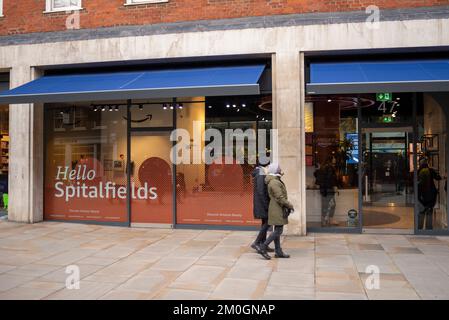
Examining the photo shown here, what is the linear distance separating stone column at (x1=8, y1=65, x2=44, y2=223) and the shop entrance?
27.1 ft

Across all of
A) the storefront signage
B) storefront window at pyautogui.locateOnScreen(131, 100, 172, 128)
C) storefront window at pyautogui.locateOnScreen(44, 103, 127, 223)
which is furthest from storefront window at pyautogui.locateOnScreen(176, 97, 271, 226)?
storefront window at pyautogui.locateOnScreen(44, 103, 127, 223)

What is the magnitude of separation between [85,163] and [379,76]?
7588mm

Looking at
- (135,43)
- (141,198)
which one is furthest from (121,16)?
(141,198)

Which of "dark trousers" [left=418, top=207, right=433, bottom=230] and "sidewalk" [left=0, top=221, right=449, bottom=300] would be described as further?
"dark trousers" [left=418, top=207, right=433, bottom=230]

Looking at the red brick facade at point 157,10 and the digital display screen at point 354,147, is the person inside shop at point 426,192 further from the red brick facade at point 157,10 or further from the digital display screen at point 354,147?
the red brick facade at point 157,10

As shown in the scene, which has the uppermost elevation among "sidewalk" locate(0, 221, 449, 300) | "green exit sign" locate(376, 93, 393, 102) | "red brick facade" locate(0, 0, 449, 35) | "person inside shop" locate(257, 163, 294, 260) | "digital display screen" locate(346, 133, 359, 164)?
"red brick facade" locate(0, 0, 449, 35)

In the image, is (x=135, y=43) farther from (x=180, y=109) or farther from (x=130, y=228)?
(x=130, y=228)

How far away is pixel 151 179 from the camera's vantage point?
37.4 ft

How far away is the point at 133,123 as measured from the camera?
38.0ft

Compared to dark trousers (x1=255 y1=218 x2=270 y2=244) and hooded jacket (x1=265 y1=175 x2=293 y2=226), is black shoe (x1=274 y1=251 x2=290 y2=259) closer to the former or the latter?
dark trousers (x1=255 y1=218 x2=270 y2=244)

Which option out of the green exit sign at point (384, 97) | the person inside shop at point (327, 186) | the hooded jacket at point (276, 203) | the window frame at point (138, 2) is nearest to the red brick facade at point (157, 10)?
the window frame at point (138, 2)

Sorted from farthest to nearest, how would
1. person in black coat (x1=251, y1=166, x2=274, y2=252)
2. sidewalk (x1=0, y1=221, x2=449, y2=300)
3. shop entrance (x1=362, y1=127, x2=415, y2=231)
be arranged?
1. shop entrance (x1=362, y1=127, x2=415, y2=231)
2. person in black coat (x1=251, y1=166, x2=274, y2=252)
3. sidewalk (x1=0, y1=221, x2=449, y2=300)

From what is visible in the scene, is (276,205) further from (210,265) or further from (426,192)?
(426,192)

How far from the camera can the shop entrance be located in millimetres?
10438
